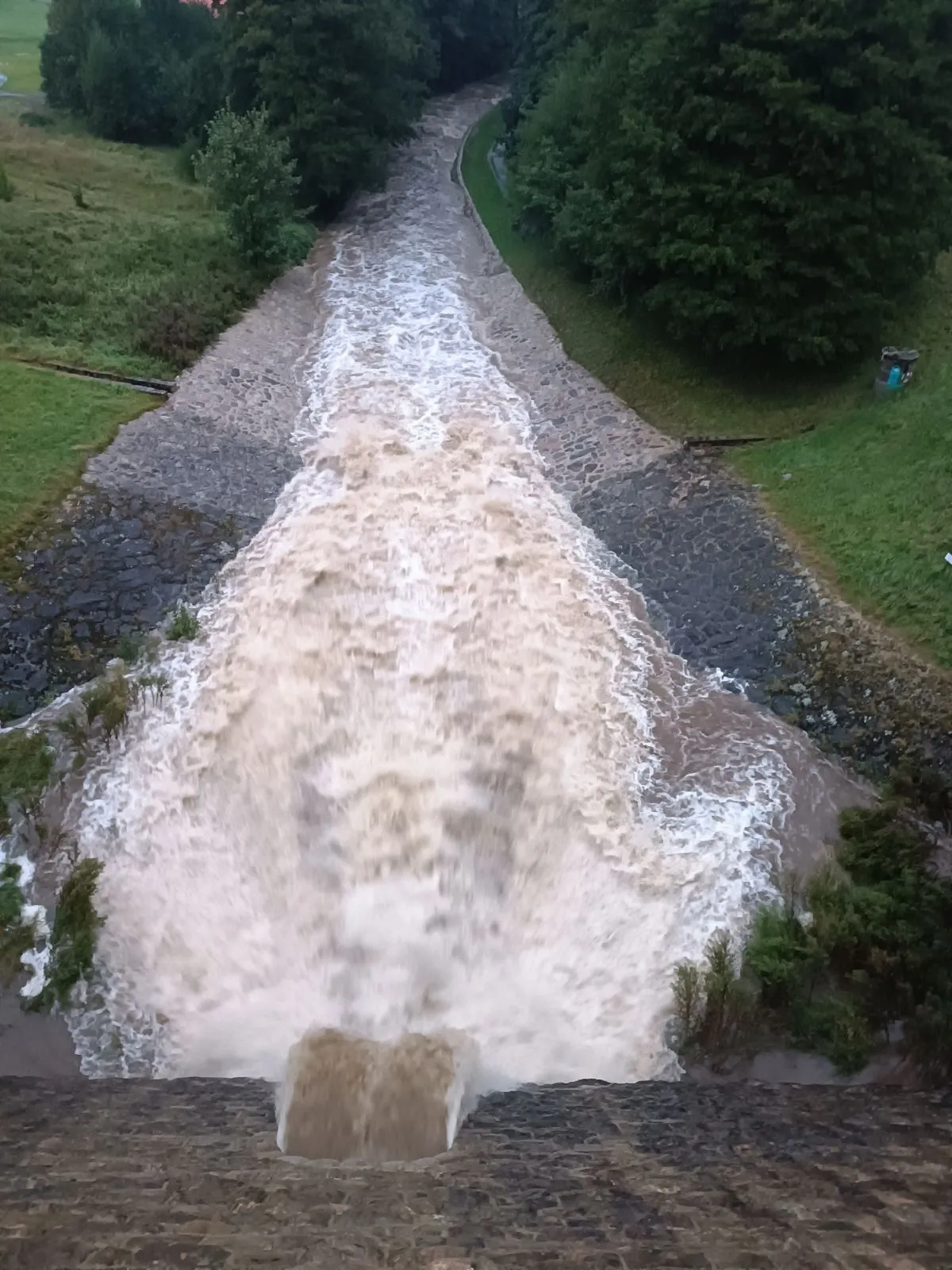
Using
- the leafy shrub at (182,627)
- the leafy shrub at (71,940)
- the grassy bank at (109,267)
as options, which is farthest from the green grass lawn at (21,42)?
the leafy shrub at (71,940)

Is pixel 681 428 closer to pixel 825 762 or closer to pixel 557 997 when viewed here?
pixel 825 762

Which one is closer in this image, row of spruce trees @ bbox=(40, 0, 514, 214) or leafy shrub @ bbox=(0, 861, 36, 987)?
leafy shrub @ bbox=(0, 861, 36, 987)

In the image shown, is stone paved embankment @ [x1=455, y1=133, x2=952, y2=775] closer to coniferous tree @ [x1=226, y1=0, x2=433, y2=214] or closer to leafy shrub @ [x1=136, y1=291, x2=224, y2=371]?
leafy shrub @ [x1=136, y1=291, x2=224, y2=371]

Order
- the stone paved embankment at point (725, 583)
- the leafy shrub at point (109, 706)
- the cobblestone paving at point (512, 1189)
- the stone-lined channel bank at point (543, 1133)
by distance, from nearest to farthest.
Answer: the cobblestone paving at point (512, 1189), the stone-lined channel bank at point (543, 1133), the leafy shrub at point (109, 706), the stone paved embankment at point (725, 583)

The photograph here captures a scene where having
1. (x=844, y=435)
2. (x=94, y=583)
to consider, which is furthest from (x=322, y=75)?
(x=94, y=583)

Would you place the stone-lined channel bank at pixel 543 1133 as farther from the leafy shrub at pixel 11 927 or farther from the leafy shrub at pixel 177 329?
the leafy shrub at pixel 177 329

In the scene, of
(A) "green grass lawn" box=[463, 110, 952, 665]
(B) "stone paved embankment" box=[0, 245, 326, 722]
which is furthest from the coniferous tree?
(A) "green grass lawn" box=[463, 110, 952, 665]

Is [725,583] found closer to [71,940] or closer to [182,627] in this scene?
[182,627]
